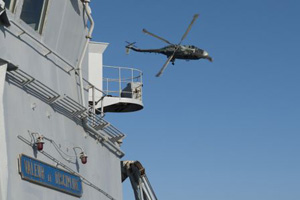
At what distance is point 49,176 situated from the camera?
10.6 m

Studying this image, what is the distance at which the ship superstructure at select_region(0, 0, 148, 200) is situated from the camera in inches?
375

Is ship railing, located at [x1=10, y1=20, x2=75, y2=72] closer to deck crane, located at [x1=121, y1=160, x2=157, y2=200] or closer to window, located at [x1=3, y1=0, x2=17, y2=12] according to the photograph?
window, located at [x1=3, y1=0, x2=17, y2=12]

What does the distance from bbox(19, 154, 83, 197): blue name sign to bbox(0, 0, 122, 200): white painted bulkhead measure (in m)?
0.10

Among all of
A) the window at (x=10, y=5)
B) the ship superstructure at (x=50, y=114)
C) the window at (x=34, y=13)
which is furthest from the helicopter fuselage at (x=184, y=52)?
the window at (x=10, y=5)

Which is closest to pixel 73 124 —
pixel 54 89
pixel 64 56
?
pixel 54 89

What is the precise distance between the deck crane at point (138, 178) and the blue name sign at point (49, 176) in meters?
6.27

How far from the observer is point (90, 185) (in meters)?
12.6

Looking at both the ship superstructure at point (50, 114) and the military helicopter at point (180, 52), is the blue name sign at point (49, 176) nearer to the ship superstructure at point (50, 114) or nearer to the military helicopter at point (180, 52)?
the ship superstructure at point (50, 114)

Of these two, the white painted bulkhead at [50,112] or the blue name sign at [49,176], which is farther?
the blue name sign at [49,176]

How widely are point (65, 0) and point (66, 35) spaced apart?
0.81m

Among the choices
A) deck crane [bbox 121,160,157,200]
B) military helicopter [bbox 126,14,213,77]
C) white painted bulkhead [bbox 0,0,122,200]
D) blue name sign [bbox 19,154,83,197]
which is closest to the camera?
white painted bulkhead [bbox 0,0,122,200]

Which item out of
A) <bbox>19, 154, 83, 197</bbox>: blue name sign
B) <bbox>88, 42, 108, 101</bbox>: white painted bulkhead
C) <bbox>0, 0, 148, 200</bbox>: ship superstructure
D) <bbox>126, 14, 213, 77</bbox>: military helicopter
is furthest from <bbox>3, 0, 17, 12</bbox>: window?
<bbox>126, 14, 213, 77</bbox>: military helicopter

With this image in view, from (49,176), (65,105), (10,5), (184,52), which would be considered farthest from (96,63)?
(184,52)

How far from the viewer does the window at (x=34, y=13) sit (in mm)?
11023
